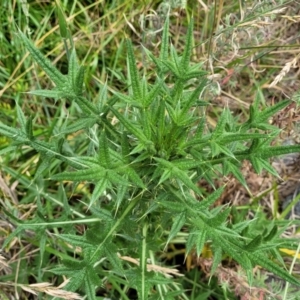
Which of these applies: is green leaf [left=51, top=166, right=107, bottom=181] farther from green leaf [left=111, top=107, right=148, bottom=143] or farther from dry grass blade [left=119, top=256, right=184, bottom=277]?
dry grass blade [left=119, top=256, right=184, bottom=277]

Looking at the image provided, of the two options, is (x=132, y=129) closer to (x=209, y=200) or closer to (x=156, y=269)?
(x=209, y=200)

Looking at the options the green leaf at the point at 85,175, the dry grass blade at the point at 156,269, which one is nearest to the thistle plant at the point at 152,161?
the green leaf at the point at 85,175

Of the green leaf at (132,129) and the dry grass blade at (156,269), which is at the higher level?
the green leaf at (132,129)

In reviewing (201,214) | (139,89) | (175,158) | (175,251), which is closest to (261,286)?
(175,251)

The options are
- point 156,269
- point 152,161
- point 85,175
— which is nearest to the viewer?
point 85,175

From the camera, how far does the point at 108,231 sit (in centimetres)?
177

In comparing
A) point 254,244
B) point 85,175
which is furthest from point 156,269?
point 85,175

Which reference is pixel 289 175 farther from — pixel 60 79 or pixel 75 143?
pixel 60 79

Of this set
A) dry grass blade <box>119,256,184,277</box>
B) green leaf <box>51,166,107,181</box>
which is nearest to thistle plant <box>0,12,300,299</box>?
green leaf <box>51,166,107,181</box>

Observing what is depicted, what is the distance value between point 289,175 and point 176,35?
38.7 inches

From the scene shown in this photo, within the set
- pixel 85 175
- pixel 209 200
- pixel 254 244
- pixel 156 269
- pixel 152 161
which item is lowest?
pixel 156 269

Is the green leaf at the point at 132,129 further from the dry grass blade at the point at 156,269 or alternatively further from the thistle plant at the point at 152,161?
the dry grass blade at the point at 156,269

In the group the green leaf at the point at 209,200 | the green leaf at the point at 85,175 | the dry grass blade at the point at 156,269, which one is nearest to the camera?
the green leaf at the point at 85,175

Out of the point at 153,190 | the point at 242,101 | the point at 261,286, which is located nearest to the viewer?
the point at 153,190
